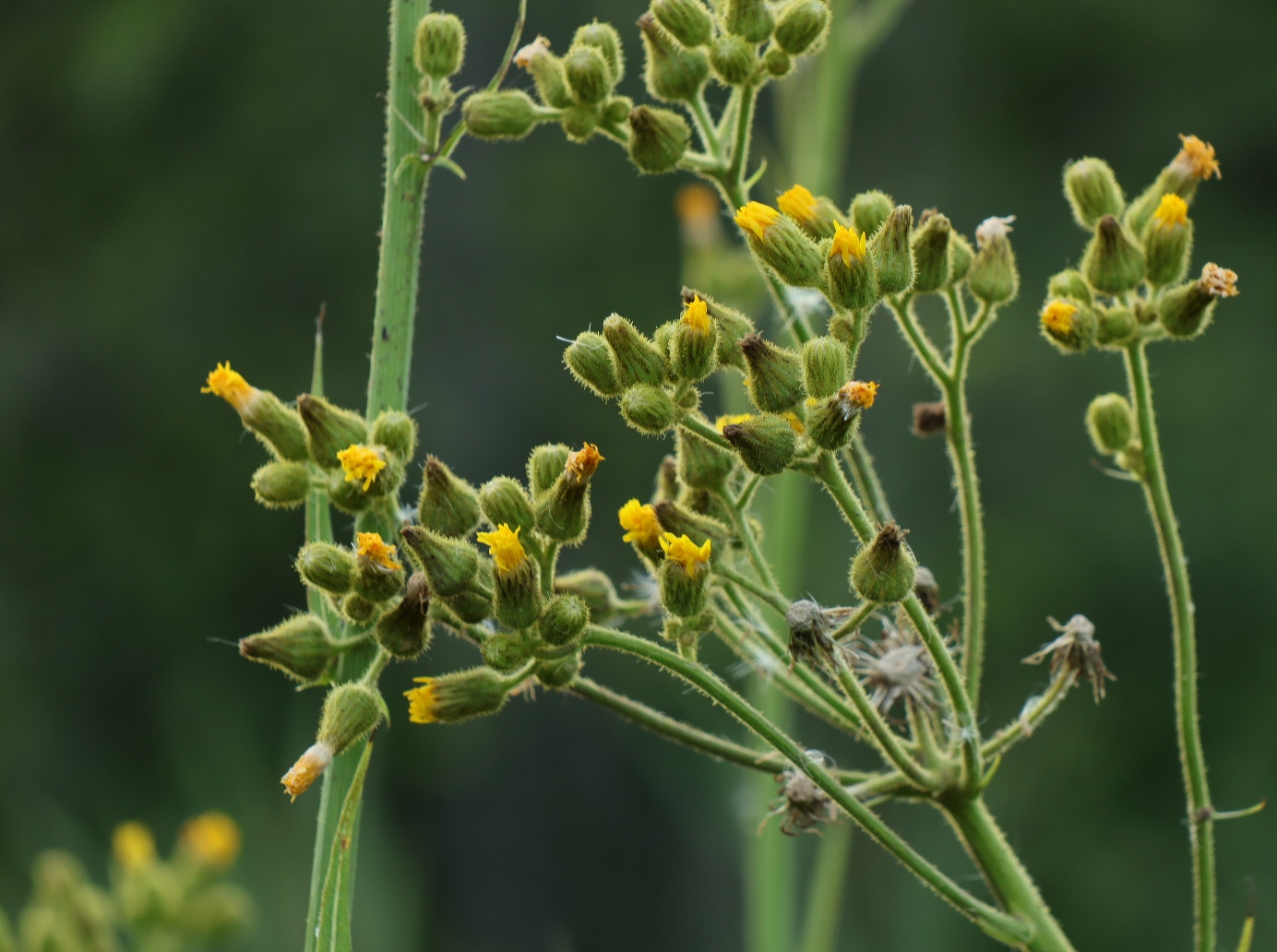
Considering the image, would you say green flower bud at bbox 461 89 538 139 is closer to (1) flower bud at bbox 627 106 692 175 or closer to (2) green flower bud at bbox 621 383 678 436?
(1) flower bud at bbox 627 106 692 175

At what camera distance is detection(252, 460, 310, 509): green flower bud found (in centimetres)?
146

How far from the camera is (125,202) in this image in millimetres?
15328

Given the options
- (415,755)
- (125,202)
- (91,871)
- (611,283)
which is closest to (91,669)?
(415,755)

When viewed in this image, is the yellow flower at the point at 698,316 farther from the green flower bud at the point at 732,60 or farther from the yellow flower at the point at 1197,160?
the yellow flower at the point at 1197,160

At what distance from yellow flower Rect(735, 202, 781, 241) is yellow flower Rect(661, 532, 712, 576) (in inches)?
14.3

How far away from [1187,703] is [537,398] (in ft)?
41.9

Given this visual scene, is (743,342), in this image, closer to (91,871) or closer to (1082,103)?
(91,871)

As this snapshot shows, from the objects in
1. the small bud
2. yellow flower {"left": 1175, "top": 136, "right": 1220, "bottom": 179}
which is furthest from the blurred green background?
the small bud

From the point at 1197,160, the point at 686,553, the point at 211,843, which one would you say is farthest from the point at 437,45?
the point at 211,843

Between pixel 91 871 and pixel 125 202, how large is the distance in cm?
1115

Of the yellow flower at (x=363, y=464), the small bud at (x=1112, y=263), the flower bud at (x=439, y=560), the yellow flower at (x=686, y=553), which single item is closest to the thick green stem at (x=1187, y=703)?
the small bud at (x=1112, y=263)

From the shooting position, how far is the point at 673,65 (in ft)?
5.57

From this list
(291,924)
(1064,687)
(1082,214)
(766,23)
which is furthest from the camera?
(291,924)

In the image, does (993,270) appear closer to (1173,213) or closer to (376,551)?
(1173,213)
